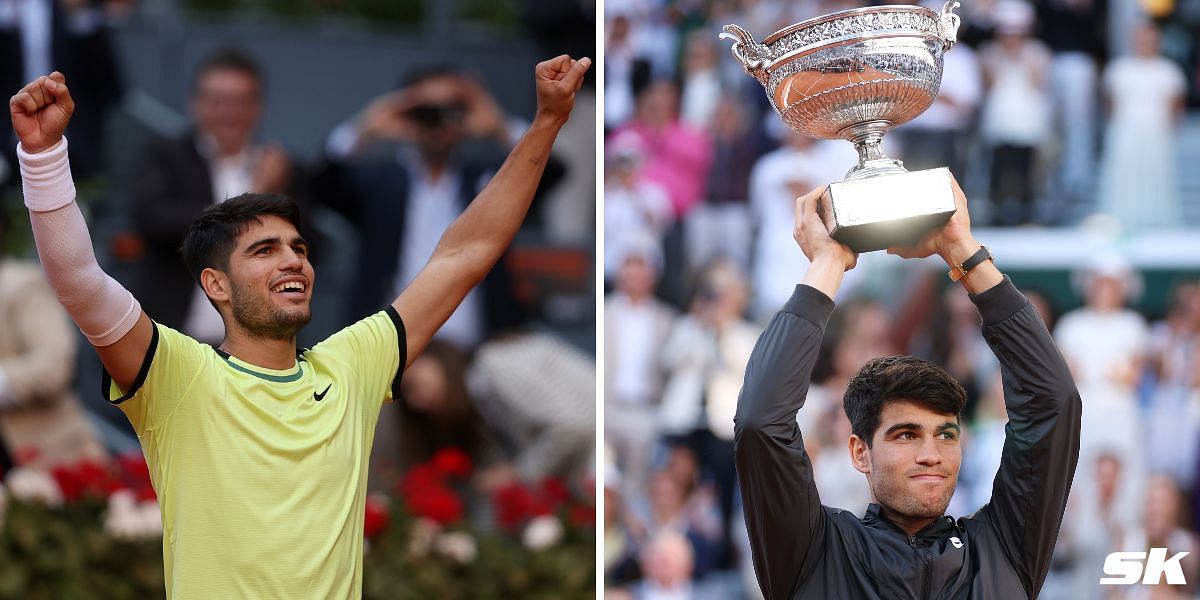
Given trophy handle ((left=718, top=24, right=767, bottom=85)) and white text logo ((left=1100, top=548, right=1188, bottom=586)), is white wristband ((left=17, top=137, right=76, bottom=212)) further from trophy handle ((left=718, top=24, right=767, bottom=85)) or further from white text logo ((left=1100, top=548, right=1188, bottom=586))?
white text logo ((left=1100, top=548, right=1188, bottom=586))

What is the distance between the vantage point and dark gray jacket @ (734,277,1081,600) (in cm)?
307

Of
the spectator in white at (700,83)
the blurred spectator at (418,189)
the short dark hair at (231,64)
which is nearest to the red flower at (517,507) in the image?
the blurred spectator at (418,189)

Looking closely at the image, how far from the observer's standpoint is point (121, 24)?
30.8 feet

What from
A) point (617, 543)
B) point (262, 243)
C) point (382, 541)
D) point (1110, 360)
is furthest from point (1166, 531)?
point (262, 243)

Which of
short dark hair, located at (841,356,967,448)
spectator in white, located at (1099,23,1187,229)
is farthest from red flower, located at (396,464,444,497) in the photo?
spectator in white, located at (1099,23,1187,229)

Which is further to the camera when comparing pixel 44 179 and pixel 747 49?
pixel 747 49

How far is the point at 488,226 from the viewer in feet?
12.4

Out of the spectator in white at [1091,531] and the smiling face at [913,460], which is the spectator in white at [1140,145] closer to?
the spectator in white at [1091,531]

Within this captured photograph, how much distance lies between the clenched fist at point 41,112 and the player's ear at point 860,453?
1.76 m

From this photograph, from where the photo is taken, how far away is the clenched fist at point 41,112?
10.0ft

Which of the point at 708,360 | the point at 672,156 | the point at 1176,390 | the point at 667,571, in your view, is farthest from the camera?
the point at 672,156

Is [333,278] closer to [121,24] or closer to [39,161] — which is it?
[121,24]

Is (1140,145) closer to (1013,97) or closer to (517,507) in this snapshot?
(1013,97)

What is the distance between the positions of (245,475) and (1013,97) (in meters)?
8.02
